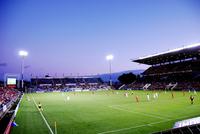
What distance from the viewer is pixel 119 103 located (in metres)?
32.3

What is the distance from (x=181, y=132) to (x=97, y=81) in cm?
12087

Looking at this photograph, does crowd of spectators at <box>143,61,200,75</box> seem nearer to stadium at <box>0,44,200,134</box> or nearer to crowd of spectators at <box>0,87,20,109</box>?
stadium at <box>0,44,200,134</box>

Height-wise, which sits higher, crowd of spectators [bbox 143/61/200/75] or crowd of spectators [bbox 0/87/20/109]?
crowd of spectators [bbox 143/61/200/75]

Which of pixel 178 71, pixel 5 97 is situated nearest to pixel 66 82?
pixel 178 71

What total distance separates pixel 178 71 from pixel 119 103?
5223 centimetres

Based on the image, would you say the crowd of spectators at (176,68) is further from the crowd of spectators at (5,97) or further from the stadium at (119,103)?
the crowd of spectators at (5,97)

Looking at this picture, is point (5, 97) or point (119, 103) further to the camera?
point (5, 97)

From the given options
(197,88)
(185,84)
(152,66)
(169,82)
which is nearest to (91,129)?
(197,88)

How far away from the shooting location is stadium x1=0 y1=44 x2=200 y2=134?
15.6 metres

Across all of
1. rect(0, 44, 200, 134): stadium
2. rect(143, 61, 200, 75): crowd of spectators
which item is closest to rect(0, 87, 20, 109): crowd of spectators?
rect(0, 44, 200, 134): stadium

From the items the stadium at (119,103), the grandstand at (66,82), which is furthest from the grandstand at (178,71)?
the grandstand at (66,82)

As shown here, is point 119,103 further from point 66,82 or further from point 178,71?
point 66,82

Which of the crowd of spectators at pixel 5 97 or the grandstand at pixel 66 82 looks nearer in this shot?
the crowd of spectators at pixel 5 97

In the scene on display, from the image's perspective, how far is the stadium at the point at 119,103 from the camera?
1559 centimetres
